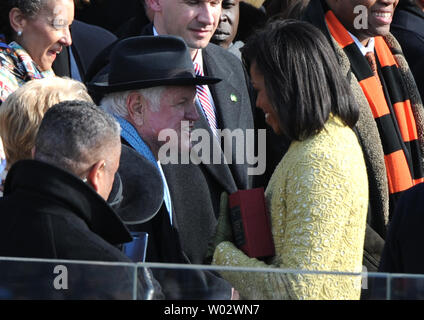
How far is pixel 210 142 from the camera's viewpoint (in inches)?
161

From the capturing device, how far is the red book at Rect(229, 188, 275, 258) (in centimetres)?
298

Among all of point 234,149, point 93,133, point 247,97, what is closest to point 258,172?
point 234,149

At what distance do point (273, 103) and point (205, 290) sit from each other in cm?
98

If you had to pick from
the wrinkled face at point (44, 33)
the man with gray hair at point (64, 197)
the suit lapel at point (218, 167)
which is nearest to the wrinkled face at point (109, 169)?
the man with gray hair at point (64, 197)

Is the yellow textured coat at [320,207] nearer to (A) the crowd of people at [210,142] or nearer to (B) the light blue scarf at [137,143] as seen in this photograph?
(A) the crowd of people at [210,142]

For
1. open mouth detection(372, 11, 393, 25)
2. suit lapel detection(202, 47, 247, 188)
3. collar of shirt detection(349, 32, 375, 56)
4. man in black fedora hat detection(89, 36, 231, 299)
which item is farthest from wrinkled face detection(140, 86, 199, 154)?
open mouth detection(372, 11, 393, 25)

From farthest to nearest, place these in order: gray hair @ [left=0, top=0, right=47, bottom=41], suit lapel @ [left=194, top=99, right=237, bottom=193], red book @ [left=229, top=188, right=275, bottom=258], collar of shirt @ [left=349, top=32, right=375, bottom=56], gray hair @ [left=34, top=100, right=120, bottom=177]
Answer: collar of shirt @ [left=349, top=32, right=375, bottom=56]
gray hair @ [left=0, top=0, right=47, bottom=41]
suit lapel @ [left=194, top=99, right=237, bottom=193]
red book @ [left=229, top=188, right=275, bottom=258]
gray hair @ [left=34, top=100, right=120, bottom=177]

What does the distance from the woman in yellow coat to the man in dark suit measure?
657 millimetres

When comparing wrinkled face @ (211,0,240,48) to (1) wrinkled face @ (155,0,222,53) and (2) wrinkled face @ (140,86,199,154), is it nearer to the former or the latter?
(1) wrinkled face @ (155,0,222,53)

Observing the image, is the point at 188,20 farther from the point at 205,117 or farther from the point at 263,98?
the point at 263,98

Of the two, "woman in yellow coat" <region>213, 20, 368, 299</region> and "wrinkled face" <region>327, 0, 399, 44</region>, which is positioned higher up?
"wrinkled face" <region>327, 0, 399, 44</region>

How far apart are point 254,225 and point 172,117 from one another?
0.82 m

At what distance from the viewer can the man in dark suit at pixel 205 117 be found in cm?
370

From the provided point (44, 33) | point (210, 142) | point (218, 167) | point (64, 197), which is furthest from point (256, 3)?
point (64, 197)
